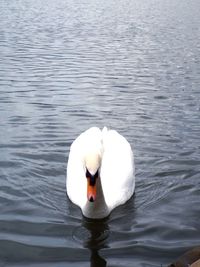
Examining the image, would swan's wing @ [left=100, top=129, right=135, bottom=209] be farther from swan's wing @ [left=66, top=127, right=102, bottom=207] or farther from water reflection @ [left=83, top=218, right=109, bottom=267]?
water reflection @ [left=83, top=218, right=109, bottom=267]

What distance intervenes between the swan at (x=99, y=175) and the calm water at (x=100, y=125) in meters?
0.20

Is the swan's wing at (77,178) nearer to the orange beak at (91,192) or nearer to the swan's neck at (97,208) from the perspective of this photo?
the swan's neck at (97,208)

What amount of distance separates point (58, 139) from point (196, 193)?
362 centimetres

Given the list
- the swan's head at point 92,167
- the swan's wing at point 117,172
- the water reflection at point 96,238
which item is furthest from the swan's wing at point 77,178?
the swan's head at point 92,167

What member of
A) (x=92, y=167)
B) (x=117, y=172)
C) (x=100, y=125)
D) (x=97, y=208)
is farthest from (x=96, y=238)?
(x=100, y=125)

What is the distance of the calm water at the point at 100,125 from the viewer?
7.80m

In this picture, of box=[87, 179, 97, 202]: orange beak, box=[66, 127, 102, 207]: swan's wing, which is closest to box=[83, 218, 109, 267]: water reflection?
box=[66, 127, 102, 207]: swan's wing

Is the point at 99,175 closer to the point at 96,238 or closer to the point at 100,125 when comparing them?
the point at 96,238

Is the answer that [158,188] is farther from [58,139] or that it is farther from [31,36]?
[31,36]

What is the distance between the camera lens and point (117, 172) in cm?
949

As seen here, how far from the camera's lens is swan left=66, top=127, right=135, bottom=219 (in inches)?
310

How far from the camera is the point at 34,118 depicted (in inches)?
530

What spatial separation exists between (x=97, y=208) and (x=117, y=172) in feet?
3.71

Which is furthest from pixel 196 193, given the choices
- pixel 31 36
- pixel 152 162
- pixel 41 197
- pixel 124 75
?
pixel 31 36
